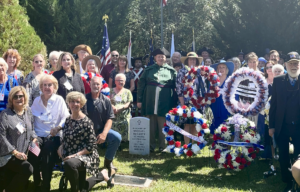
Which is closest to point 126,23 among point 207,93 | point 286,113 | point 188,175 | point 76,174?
point 207,93

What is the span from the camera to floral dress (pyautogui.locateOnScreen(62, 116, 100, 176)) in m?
4.90

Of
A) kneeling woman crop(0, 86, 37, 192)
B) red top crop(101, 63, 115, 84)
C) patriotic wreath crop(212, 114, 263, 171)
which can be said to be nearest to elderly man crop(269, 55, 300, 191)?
patriotic wreath crop(212, 114, 263, 171)

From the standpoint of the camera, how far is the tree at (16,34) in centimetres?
688

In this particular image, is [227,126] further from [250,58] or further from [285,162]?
[250,58]

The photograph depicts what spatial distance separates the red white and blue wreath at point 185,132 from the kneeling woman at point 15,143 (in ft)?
9.52

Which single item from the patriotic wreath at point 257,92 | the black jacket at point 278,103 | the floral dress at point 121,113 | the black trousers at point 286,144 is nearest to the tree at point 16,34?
the floral dress at point 121,113

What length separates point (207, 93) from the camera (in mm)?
7316

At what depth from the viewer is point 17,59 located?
6082mm

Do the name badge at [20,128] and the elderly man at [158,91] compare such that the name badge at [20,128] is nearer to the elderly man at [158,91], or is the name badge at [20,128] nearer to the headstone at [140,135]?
the headstone at [140,135]

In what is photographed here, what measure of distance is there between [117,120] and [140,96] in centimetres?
88

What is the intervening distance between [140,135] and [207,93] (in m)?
1.83

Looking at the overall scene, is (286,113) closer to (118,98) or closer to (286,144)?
(286,144)

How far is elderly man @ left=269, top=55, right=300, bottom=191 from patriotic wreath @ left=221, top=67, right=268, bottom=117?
739 millimetres

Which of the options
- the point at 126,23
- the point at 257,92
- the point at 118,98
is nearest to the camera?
the point at 257,92
